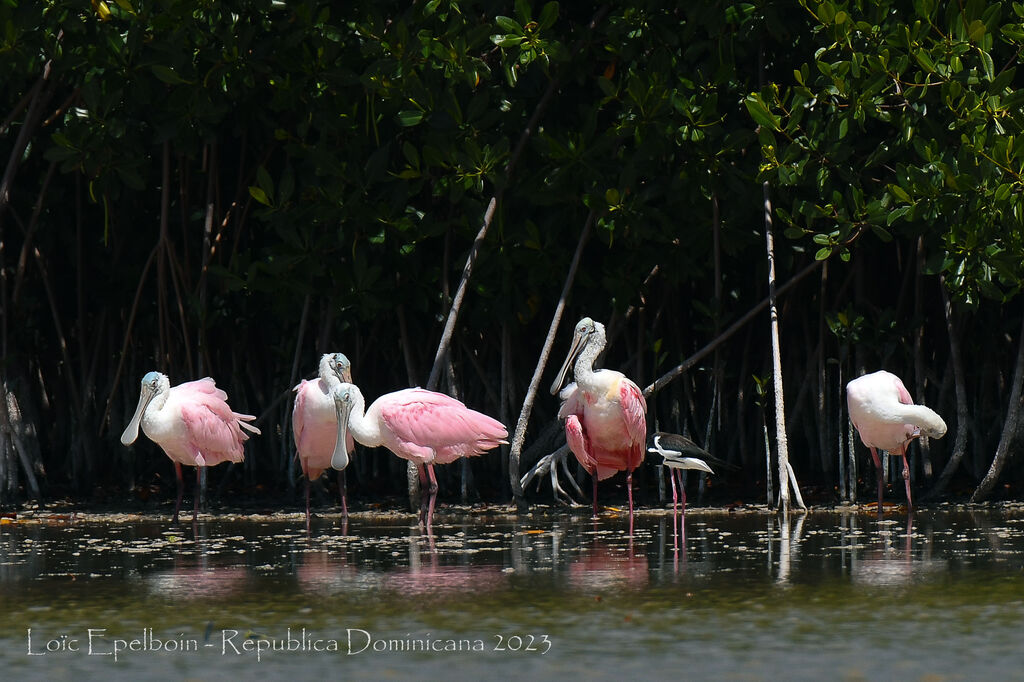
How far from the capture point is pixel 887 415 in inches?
430

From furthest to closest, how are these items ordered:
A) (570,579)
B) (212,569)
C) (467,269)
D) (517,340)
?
(517,340), (467,269), (212,569), (570,579)

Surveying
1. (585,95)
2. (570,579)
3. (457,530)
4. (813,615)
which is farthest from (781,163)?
(813,615)

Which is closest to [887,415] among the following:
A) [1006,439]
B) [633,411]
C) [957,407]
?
[1006,439]

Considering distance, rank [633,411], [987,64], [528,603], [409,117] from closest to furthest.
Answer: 1. [528,603]
2. [987,64]
3. [409,117]
4. [633,411]

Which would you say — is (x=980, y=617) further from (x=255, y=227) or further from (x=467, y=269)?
(x=255, y=227)

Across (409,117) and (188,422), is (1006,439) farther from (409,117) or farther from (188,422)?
(188,422)

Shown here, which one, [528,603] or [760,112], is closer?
[528,603]

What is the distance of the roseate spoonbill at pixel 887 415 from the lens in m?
10.9

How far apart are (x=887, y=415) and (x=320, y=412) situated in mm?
3739

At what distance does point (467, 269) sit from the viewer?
11.7 m

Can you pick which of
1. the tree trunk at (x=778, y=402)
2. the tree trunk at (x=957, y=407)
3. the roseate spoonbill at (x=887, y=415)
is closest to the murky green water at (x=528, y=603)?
the tree trunk at (x=778, y=402)

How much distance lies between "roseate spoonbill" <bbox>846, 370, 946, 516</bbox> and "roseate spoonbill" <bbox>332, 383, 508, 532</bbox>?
2.42 meters

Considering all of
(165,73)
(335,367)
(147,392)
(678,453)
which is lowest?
(678,453)

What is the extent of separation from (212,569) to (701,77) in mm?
4871
